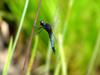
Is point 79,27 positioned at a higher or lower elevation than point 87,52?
higher

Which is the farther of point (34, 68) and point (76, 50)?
point (34, 68)

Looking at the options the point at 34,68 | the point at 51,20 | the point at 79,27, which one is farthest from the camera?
the point at 34,68

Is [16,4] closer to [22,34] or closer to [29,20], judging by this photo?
[29,20]

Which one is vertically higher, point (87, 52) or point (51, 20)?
point (51, 20)

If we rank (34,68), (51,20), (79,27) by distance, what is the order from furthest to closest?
(34,68)
(79,27)
(51,20)

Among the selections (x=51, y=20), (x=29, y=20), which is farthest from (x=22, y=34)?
(x=51, y=20)

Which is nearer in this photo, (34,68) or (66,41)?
(66,41)

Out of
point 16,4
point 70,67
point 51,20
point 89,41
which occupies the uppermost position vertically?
point 16,4

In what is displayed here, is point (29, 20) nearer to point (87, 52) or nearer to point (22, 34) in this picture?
point (22, 34)

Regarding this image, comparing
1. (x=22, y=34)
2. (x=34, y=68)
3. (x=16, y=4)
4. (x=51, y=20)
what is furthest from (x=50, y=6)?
(x=34, y=68)
